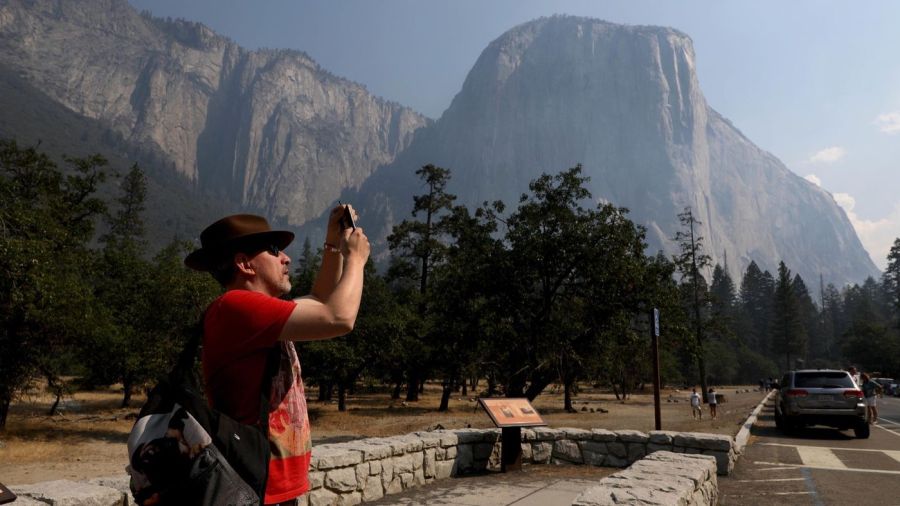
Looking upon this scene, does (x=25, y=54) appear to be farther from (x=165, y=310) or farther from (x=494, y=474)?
(x=494, y=474)

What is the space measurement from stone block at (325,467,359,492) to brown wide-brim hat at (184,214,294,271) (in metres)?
4.84

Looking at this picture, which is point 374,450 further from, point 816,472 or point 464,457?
point 816,472

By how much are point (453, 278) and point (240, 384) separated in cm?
1448

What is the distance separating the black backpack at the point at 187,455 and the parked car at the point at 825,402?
1526 cm

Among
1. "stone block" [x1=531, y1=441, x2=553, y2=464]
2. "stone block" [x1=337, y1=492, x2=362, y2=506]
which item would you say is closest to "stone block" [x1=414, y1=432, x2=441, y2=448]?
"stone block" [x1=337, y1=492, x2=362, y2=506]

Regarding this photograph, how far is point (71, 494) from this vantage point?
391 centimetres

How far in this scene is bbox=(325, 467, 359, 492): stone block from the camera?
20.1ft

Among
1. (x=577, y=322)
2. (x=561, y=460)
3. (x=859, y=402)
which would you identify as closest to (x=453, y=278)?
(x=577, y=322)

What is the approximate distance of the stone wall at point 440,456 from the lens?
6023 millimetres

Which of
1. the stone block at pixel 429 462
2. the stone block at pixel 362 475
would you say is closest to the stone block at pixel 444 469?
the stone block at pixel 429 462

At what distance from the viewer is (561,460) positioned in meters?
9.53

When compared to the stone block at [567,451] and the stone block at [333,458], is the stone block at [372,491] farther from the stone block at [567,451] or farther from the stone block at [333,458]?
the stone block at [567,451]

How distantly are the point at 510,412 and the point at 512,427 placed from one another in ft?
0.76

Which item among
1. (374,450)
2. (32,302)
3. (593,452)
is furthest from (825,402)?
(32,302)
